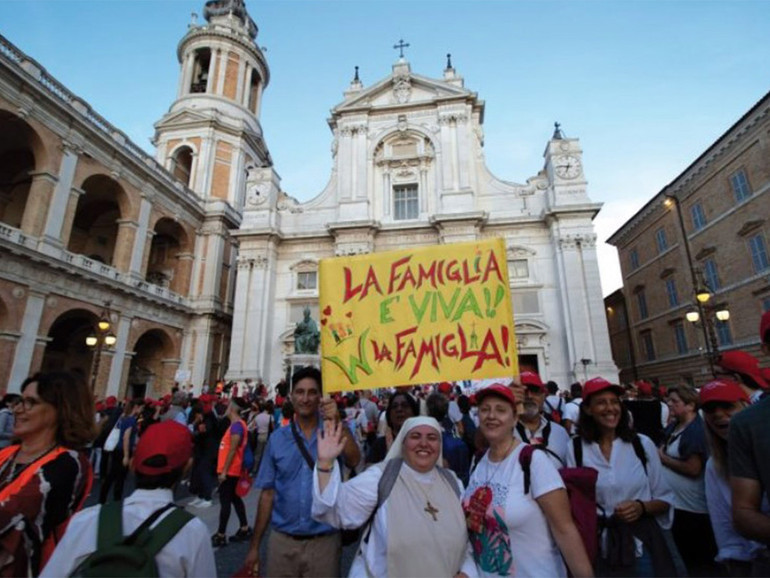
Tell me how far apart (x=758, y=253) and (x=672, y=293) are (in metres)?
6.60

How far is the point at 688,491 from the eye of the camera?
3.09m

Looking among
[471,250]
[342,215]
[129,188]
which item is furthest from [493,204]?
[471,250]

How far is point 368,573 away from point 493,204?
2397 cm

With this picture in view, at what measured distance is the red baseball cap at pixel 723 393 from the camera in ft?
8.09

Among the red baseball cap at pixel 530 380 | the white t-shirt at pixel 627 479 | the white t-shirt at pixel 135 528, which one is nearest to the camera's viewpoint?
the white t-shirt at pixel 135 528

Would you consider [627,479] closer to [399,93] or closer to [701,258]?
[701,258]

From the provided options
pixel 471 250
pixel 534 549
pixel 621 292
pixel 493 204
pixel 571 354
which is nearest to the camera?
pixel 534 549

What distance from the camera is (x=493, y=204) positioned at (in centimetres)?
2431

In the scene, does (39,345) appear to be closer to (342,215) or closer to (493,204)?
(342,215)

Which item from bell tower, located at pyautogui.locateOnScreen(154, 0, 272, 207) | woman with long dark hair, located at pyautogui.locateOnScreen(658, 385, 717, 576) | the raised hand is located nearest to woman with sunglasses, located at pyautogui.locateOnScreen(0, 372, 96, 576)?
the raised hand

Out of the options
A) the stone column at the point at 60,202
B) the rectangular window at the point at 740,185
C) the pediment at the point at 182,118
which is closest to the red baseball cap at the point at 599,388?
the stone column at the point at 60,202

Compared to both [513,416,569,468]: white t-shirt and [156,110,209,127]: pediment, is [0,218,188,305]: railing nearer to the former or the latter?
[156,110,209,127]: pediment

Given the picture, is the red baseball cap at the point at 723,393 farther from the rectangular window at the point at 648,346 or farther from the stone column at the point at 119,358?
the rectangular window at the point at 648,346

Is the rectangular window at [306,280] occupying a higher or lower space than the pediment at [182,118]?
lower
